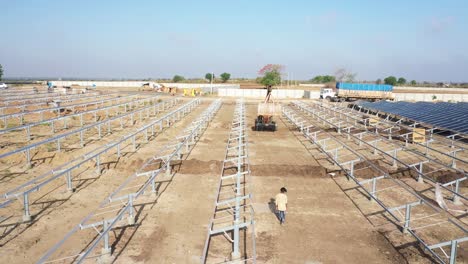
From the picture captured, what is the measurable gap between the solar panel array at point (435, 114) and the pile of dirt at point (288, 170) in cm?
1184

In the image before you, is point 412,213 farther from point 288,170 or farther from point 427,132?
point 427,132

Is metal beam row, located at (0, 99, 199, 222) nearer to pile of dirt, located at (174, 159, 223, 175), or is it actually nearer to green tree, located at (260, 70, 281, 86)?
pile of dirt, located at (174, 159, 223, 175)

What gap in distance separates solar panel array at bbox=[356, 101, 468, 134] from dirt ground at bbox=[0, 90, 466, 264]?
12358mm

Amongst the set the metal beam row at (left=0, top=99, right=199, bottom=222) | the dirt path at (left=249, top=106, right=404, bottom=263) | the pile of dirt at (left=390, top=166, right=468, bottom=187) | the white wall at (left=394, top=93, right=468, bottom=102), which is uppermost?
the white wall at (left=394, top=93, right=468, bottom=102)

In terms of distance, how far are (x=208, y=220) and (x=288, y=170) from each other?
20.5 feet

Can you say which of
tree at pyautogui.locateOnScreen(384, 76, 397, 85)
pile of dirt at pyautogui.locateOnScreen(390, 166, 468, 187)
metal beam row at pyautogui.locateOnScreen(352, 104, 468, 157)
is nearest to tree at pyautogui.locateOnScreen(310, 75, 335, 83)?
tree at pyautogui.locateOnScreen(384, 76, 397, 85)

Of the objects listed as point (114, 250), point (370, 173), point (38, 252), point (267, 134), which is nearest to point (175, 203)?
point (114, 250)

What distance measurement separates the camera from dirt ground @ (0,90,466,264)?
873 cm

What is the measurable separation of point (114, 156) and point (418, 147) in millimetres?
16986

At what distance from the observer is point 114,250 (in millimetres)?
8727

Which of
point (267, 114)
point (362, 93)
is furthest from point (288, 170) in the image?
point (362, 93)

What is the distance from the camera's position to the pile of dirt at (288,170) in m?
15.7

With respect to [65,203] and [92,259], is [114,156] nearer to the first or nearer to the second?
[65,203]

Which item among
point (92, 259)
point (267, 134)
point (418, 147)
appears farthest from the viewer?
point (267, 134)
